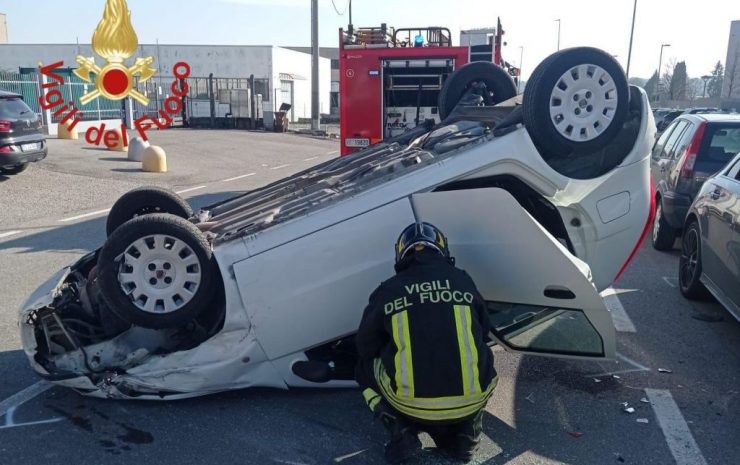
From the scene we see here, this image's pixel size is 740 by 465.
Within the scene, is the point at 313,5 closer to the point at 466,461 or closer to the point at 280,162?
the point at 280,162

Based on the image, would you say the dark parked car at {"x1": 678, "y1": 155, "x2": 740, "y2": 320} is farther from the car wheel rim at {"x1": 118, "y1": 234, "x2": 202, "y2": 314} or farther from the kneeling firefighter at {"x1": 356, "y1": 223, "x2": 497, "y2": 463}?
the car wheel rim at {"x1": 118, "y1": 234, "x2": 202, "y2": 314}

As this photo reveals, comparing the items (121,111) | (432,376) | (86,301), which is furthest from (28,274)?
(121,111)

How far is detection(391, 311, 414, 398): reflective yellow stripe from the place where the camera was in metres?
3.08

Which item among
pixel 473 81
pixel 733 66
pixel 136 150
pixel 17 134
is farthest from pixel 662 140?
pixel 733 66

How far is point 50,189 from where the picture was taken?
40.9 feet

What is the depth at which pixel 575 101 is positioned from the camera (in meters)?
4.04

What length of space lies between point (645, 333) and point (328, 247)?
3.04 meters

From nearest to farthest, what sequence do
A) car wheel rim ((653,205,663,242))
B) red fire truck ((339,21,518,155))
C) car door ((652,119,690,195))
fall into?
car door ((652,119,690,195)), car wheel rim ((653,205,663,242)), red fire truck ((339,21,518,155))

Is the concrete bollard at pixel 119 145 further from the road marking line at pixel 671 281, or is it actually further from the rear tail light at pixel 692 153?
the road marking line at pixel 671 281

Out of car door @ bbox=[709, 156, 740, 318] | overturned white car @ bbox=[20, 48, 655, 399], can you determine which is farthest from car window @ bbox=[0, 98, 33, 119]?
car door @ bbox=[709, 156, 740, 318]

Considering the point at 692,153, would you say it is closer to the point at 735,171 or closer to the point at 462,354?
the point at 735,171

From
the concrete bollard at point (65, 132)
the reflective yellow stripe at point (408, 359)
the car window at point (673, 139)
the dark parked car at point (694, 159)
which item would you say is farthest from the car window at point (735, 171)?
the concrete bollard at point (65, 132)

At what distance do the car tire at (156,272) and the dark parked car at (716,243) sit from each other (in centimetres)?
388

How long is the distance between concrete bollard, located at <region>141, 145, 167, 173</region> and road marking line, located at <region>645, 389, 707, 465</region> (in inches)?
531
